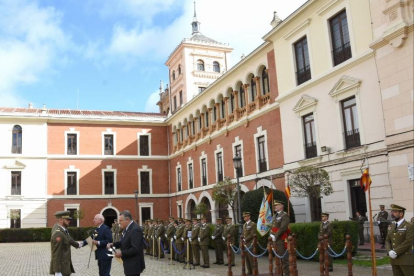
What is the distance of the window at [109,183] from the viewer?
38.3 metres

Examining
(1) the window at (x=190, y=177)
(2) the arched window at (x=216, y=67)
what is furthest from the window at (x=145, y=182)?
(2) the arched window at (x=216, y=67)

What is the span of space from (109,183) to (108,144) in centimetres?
341

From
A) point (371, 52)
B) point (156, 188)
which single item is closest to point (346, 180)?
point (371, 52)

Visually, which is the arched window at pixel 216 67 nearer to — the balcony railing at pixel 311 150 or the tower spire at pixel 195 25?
the tower spire at pixel 195 25

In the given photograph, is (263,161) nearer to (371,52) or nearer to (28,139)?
(371,52)

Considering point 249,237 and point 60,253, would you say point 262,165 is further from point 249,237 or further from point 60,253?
point 60,253

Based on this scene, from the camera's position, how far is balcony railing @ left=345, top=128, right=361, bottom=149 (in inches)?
693

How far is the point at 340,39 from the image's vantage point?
1864 centimetres

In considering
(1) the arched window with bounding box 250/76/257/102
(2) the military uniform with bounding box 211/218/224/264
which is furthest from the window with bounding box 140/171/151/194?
(2) the military uniform with bounding box 211/218/224/264

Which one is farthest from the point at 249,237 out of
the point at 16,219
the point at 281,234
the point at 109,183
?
the point at 16,219

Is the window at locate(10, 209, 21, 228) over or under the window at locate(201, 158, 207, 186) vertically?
under

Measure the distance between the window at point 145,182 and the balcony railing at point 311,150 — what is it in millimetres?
21795

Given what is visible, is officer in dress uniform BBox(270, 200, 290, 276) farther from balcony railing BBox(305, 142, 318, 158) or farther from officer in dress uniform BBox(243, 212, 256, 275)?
balcony railing BBox(305, 142, 318, 158)

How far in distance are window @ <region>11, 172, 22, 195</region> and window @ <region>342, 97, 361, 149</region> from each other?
2763 centimetres
